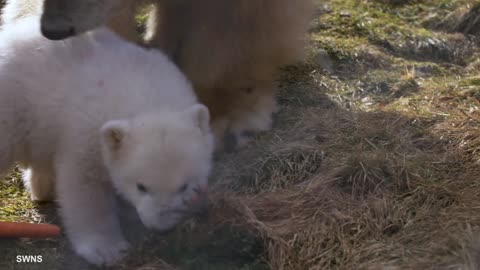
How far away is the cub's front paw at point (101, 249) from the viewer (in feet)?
11.7

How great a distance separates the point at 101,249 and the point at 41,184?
74 cm

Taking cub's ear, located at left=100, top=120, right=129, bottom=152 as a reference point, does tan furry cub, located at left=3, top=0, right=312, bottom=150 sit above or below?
below

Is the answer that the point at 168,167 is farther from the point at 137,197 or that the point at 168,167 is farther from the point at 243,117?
the point at 243,117

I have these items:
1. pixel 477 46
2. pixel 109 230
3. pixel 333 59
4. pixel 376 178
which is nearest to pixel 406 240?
pixel 376 178

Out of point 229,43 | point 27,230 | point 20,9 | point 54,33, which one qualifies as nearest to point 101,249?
point 27,230

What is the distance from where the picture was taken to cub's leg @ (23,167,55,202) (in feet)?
13.4

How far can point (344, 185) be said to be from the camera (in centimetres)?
394

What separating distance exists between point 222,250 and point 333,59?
268 cm

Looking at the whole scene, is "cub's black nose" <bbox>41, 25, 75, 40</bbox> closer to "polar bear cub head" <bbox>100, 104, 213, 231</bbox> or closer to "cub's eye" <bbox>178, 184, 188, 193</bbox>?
"polar bear cub head" <bbox>100, 104, 213, 231</bbox>

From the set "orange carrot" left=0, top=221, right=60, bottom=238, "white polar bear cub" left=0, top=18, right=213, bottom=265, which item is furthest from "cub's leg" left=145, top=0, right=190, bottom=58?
"orange carrot" left=0, top=221, right=60, bottom=238

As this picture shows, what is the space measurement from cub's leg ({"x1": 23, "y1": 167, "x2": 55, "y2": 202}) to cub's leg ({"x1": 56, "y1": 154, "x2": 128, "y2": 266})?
17.8 inches

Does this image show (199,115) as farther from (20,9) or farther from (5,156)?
(20,9)

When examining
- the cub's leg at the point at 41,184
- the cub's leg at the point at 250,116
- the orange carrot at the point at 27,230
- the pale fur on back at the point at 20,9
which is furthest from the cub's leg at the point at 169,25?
the orange carrot at the point at 27,230

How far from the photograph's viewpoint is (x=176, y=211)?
11.1 feet
